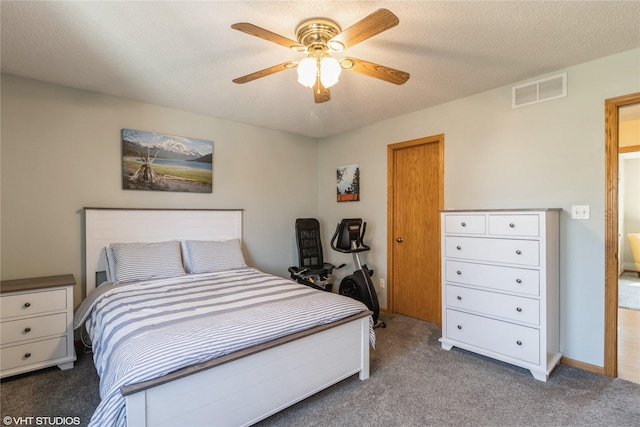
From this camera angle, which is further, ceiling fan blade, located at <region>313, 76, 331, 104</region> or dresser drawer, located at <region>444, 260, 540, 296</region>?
dresser drawer, located at <region>444, 260, 540, 296</region>

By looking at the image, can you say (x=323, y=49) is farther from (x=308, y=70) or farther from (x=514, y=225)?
(x=514, y=225)

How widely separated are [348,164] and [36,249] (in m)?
3.44

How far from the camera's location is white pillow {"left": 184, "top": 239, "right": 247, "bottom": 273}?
3.21m

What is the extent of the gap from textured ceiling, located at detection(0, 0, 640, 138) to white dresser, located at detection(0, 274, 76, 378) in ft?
5.64

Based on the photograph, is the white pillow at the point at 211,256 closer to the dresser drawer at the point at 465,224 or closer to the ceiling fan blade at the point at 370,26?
the dresser drawer at the point at 465,224

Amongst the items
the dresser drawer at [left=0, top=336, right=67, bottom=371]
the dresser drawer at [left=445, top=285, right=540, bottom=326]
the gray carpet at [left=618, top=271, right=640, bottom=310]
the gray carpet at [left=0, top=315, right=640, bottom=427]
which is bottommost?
the gray carpet at [left=0, top=315, right=640, bottom=427]

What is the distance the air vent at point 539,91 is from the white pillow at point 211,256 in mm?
3122

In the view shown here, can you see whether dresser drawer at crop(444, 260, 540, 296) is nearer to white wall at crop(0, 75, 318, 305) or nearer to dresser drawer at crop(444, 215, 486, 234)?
dresser drawer at crop(444, 215, 486, 234)

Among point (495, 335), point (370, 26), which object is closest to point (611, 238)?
point (495, 335)

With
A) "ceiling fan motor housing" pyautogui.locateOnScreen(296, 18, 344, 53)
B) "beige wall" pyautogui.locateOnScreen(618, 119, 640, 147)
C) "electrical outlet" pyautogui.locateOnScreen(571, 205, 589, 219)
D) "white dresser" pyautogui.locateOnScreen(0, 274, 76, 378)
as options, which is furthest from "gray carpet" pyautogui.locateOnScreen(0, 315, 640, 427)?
"beige wall" pyautogui.locateOnScreen(618, 119, 640, 147)

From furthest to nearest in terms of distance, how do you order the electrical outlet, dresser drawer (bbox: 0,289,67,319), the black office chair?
the black office chair, the electrical outlet, dresser drawer (bbox: 0,289,67,319)

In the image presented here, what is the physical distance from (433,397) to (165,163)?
3.28m

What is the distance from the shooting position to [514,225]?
2.43 metres

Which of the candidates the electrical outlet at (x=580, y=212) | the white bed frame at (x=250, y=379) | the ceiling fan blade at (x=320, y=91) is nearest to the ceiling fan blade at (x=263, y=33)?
the ceiling fan blade at (x=320, y=91)
